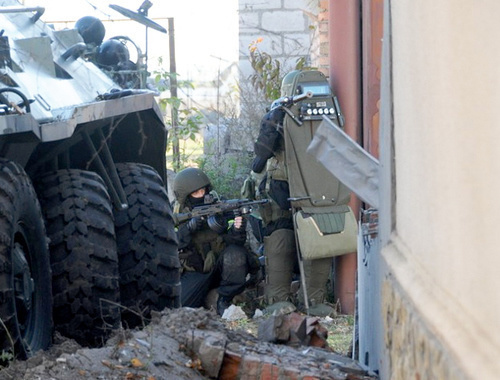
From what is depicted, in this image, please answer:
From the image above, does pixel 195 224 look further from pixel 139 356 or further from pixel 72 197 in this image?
pixel 139 356

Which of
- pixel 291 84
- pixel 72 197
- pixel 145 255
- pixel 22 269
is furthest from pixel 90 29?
pixel 22 269

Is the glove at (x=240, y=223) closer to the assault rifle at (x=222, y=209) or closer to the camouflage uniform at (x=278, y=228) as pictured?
the assault rifle at (x=222, y=209)

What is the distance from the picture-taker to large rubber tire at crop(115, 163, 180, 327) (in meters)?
6.23

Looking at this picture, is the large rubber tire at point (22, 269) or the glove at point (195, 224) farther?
the glove at point (195, 224)

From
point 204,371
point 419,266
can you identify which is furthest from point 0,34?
point 419,266

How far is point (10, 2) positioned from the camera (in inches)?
263

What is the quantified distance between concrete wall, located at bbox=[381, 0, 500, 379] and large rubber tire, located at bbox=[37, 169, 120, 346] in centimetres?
252

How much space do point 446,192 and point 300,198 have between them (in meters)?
6.89

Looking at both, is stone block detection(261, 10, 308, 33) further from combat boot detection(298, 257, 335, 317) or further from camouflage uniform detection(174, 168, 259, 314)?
combat boot detection(298, 257, 335, 317)

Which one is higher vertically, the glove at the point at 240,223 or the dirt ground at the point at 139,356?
the dirt ground at the point at 139,356

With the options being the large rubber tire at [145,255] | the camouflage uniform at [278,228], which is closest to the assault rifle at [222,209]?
the camouflage uniform at [278,228]

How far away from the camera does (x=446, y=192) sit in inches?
89.4

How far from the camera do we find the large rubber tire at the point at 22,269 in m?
4.42

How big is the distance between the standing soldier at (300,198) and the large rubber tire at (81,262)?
358 centimetres
